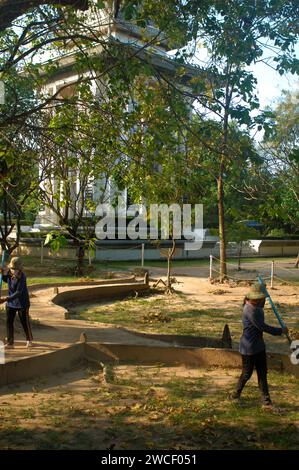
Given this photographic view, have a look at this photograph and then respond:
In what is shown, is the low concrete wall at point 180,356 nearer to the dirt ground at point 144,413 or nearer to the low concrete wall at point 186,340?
the dirt ground at point 144,413

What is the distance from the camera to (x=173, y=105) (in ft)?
27.3

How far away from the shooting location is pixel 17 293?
874 centimetres

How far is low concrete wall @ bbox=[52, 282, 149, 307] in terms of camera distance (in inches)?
595

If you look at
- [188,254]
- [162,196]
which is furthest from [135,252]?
[162,196]

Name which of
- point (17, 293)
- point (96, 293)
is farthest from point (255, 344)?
point (96, 293)

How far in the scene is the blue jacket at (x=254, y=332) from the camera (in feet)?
22.4

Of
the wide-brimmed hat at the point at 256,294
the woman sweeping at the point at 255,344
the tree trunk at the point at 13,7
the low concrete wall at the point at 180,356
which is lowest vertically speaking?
the low concrete wall at the point at 180,356

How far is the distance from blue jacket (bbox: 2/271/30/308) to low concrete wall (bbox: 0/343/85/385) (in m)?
1.02

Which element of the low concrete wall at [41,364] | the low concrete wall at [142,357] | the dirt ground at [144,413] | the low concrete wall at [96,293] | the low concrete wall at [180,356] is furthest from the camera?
the low concrete wall at [96,293]

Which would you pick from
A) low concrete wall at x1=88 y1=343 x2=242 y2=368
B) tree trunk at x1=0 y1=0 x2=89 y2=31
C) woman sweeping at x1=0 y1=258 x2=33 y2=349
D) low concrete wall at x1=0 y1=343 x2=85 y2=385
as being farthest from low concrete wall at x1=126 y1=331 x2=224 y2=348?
tree trunk at x1=0 y1=0 x2=89 y2=31

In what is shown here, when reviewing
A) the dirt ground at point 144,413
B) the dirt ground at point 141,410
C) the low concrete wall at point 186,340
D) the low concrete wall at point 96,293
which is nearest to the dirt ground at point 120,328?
the dirt ground at point 141,410

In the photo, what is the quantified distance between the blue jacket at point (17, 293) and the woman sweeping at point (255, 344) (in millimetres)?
3674

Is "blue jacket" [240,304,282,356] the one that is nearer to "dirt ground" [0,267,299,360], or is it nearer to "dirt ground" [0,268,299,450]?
"dirt ground" [0,268,299,450]

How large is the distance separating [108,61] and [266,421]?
5.99 m
